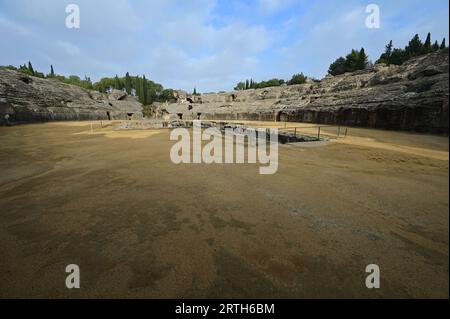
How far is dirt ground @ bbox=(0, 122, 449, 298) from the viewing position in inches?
86.1

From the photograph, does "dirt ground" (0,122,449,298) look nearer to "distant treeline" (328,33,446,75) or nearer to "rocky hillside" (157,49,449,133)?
"rocky hillside" (157,49,449,133)

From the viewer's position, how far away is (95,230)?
3.27 metres

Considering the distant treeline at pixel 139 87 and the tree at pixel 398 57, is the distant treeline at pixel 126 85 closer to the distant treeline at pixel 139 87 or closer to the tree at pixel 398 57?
the distant treeline at pixel 139 87

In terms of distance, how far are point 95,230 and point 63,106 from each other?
39.2m

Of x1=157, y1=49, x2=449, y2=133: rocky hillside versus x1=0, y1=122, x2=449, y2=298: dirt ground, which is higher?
x1=157, y1=49, x2=449, y2=133: rocky hillside

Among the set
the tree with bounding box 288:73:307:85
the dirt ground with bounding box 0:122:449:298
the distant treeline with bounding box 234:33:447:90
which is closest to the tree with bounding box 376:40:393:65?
the distant treeline with bounding box 234:33:447:90

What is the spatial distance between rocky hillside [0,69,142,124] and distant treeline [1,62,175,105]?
19442mm

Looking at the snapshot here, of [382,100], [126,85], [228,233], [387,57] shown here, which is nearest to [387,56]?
[387,57]

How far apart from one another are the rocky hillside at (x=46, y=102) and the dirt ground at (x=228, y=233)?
26.0 m

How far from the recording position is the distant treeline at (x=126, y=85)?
63.5 m

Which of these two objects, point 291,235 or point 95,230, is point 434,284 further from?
point 95,230

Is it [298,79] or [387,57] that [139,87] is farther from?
[387,57]

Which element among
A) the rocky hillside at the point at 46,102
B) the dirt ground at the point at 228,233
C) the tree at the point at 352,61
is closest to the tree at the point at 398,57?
the tree at the point at 352,61
